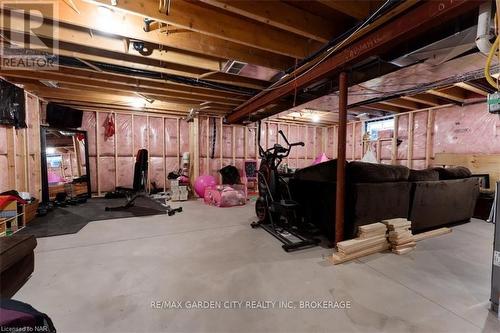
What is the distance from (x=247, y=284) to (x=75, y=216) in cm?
377

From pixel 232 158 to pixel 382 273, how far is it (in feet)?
18.2

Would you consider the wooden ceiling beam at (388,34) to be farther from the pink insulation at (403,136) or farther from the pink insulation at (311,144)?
the pink insulation at (311,144)

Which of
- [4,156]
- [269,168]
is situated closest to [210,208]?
[269,168]

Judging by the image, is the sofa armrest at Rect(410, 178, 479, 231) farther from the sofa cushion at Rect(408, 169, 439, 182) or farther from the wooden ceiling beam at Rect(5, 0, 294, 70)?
the wooden ceiling beam at Rect(5, 0, 294, 70)

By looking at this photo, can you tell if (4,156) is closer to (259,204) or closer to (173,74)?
(173,74)

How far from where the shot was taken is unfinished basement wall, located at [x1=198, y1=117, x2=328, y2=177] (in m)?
6.62

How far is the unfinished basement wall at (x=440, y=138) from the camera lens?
450 centimetres

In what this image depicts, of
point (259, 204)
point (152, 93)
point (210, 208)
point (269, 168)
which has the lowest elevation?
point (210, 208)

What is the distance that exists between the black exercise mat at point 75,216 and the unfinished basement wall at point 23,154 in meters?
0.73

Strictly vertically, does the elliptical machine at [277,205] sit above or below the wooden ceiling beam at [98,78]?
below

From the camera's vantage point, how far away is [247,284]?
5.76 ft

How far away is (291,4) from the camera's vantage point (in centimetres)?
210

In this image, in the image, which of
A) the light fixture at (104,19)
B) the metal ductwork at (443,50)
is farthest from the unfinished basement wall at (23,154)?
the metal ductwork at (443,50)

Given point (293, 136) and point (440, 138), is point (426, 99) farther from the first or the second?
point (293, 136)
